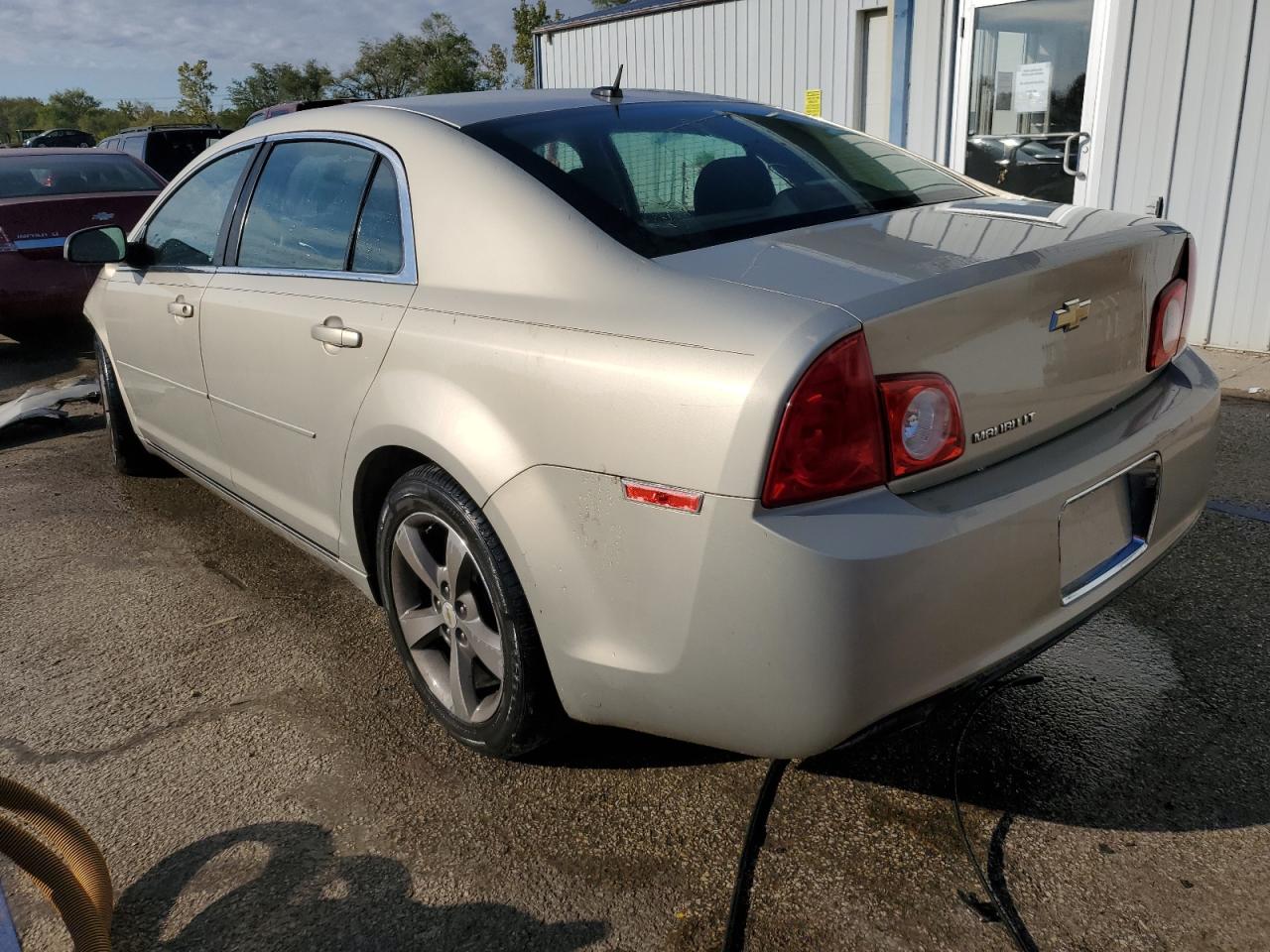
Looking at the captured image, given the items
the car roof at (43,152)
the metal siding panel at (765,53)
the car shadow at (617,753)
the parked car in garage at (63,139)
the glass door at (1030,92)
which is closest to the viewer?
the car shadow at (617,753)

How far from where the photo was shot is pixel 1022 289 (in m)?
1.94

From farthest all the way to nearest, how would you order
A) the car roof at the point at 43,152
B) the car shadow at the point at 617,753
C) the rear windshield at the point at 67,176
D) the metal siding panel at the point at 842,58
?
the metal siding panel at the point at 842,58
the car roof at the point at 43,152
the rear windshield at the point at 67,176
the car shadow at the point at 617,753

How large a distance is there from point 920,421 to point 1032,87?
19.5ft

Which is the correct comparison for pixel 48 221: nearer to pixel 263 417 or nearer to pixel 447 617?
pixel 263 417

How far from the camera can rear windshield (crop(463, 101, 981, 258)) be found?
7.38 feet

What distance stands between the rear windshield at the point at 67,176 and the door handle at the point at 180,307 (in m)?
5.22

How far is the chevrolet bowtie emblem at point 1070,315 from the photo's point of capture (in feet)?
6.63

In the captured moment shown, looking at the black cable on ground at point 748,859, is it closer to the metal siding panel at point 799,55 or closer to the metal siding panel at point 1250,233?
the metal siding panel at point 1250,233

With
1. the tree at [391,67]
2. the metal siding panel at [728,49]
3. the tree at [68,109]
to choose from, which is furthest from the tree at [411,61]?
the metal siding panel at [728,49]

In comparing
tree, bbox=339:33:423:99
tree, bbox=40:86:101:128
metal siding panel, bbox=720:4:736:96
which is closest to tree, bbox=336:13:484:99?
tree, bbox=339:33:423:99

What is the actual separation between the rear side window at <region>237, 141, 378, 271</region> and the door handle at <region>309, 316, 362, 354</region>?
0.62 feet

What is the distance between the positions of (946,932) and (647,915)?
1.86 ft

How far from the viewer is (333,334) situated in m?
2.63

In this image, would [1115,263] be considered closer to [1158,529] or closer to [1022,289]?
[1022,289]
